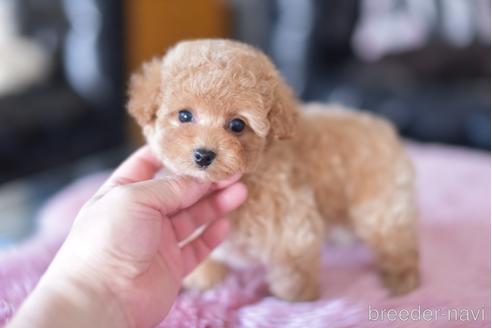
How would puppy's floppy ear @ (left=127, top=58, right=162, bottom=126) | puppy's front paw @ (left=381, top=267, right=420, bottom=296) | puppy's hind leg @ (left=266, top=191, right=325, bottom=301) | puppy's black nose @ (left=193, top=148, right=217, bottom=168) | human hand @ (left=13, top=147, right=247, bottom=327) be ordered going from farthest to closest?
1. puppy's front paw @ (left=381, top=267, right=420, bottom=296)
2. puppy's hind leg @ (left=266, top=191, right=325, bottom=301)
3. puppy's floppy ear @ (left=127, top=58, right=162, bottom=126)
4. puppy's black nose @ (left=193, top=148, right=217, bottom=168)
5. human hand @ (left=13, top=147, right=247, bottom=327)

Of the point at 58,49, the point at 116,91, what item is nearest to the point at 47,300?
the point at 116,91

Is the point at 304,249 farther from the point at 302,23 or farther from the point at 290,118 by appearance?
the point at 302,23

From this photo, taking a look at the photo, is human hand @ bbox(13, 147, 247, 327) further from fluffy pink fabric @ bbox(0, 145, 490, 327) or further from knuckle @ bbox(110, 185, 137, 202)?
fluffy pink fabric @ bbox(0, 145, 490, 327)

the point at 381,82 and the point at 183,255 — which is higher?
the point at 381,82

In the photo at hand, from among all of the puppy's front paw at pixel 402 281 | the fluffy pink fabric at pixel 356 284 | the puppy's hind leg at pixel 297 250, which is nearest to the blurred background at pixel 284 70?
the fluffy pink fabric at pixel 356 284

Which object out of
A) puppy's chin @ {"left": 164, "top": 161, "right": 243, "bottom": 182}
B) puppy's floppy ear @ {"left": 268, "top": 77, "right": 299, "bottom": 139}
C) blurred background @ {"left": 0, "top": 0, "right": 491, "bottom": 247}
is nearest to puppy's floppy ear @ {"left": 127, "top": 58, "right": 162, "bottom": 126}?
puppy's chin @ {"left": 164, "top": 161, "right": 243, "bottom": 182}

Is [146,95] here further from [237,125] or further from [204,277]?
[204,277]

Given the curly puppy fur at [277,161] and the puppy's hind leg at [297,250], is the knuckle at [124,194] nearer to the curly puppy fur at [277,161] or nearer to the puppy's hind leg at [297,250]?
the curly puppy fur at [277,161]
